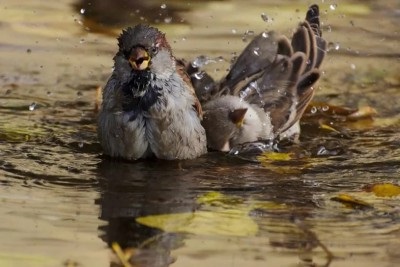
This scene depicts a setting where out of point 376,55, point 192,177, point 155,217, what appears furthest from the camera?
point 376,55

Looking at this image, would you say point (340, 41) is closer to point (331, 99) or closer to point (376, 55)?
point (376, 55)

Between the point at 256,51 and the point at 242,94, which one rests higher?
the point at 256,51

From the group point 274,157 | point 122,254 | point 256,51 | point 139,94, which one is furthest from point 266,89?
point 122,254

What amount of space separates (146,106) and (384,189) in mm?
1281

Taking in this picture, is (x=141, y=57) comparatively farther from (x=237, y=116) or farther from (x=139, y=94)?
(x=237, y=116)

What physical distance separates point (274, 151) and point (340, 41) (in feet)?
9.15

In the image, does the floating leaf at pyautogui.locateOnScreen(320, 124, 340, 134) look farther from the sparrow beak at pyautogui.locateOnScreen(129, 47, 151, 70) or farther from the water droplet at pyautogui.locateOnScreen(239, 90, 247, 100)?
the sparrow beak at pyautogui.locateOnScreen(129, 47, 151, 70)

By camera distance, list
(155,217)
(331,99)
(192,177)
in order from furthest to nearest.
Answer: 1. (331,99)
2. (192,177)
3. (155,217)

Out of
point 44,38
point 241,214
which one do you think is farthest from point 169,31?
point 241,214

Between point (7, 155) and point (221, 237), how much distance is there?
1.73 meters

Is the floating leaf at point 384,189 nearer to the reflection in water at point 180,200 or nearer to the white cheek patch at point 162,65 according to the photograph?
the reflection in water at point 180,200

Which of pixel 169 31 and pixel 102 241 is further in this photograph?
pixel 169 31

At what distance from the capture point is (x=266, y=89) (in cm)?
695

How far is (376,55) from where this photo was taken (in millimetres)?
8680
